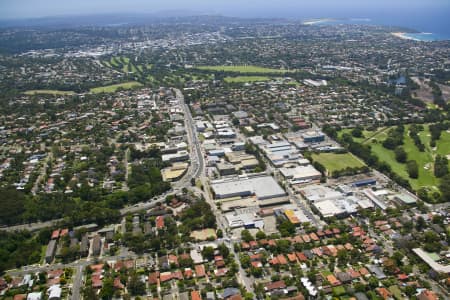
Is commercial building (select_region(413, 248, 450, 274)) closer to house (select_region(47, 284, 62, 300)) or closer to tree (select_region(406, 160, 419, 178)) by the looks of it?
tree (select_region(406, 160, 419, 178))

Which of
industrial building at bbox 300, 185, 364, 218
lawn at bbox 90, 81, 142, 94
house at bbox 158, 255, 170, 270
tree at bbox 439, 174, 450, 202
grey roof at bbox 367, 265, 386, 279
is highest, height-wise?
lawn at bbox 90, 81, 142, 94

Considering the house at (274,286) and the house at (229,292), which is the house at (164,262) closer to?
the house at (229,292)

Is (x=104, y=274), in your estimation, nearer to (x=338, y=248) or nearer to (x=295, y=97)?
(x=338, y=248)

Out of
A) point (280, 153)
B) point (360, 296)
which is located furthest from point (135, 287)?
point (280, 153)

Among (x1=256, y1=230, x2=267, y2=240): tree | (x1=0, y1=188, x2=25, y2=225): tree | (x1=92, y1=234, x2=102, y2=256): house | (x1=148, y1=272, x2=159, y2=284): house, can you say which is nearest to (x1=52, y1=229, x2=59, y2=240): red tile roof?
(x1=92, y1=234, x2=102, y2=256): house

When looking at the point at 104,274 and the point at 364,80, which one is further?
the point at 364,80

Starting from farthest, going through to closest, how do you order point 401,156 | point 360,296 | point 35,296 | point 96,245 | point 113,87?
point 113,87 < point 401,156 < point 96,245 < point 35,296 < point 360,296

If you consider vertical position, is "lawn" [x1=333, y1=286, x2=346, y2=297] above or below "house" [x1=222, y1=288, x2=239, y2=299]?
below

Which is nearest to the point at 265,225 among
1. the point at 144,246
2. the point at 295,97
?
the point at 144,246

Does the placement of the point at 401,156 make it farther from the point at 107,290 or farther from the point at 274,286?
the point at 107,290
